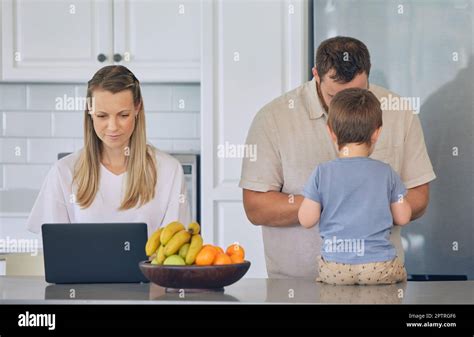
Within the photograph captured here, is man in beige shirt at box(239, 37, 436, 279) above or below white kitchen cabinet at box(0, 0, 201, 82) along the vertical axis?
below

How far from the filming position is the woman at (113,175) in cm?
283

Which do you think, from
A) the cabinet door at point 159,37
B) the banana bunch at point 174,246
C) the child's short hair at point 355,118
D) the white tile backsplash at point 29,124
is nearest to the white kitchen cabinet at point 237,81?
the cabinet door at point 159,37

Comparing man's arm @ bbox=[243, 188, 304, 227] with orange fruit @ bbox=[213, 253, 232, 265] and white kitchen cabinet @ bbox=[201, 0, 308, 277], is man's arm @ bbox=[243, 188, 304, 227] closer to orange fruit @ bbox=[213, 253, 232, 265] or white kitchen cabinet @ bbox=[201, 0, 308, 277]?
orange fruit @ bbox=[213, 253, 232, 265]

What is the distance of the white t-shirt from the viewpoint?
2818 mm

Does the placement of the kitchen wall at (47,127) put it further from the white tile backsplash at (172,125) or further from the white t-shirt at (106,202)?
the white t-shirt at (106,202)

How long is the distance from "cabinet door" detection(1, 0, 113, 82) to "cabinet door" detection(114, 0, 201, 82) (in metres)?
0.07

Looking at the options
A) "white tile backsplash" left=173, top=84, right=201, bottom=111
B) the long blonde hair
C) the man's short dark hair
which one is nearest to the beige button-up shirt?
the man's short dark hair

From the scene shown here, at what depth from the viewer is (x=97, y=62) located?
4230 mm

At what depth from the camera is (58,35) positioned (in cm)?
426

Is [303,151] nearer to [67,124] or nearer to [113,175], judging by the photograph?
[113,175]

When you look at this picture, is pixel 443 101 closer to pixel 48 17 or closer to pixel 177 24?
pixel 177 24

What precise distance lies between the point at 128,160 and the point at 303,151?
58 centimetres

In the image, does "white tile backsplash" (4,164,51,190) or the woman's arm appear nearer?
the woman's arm
